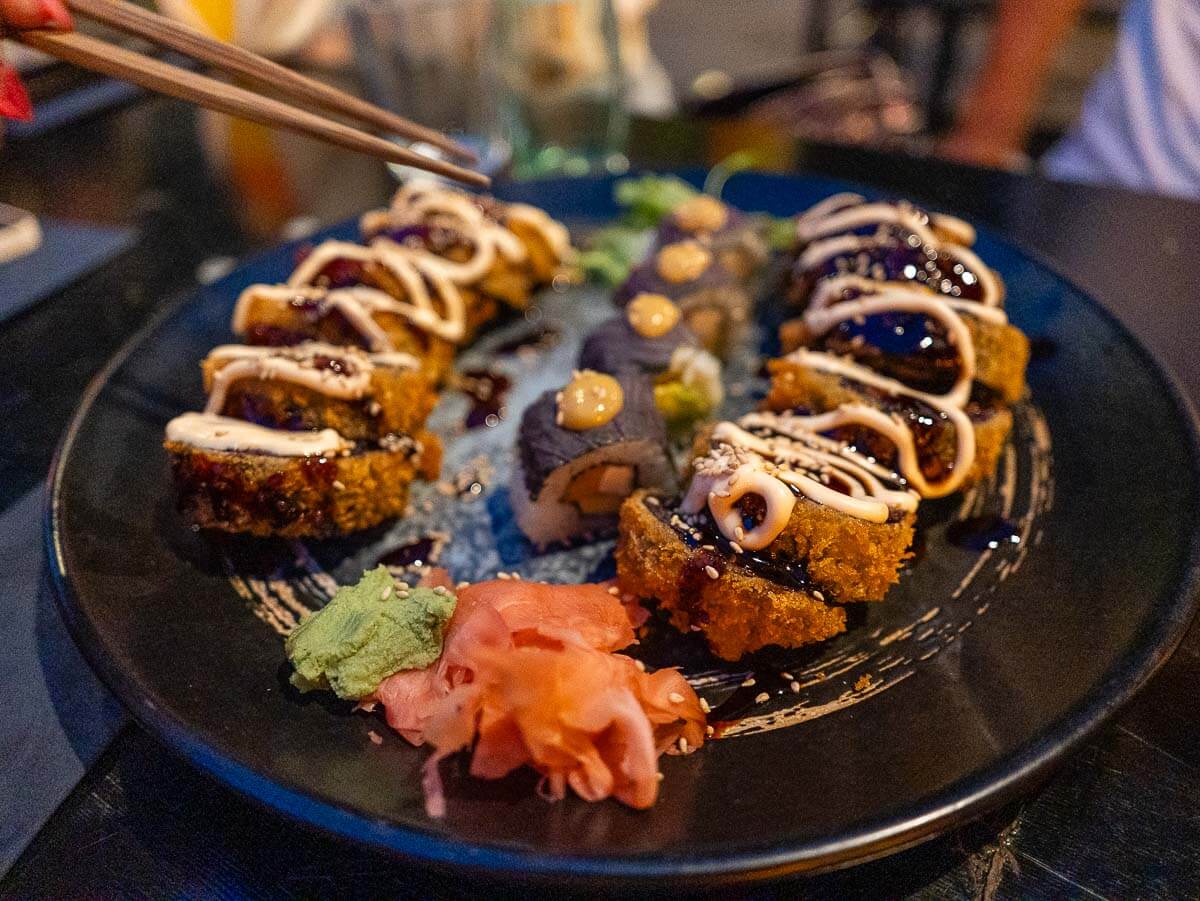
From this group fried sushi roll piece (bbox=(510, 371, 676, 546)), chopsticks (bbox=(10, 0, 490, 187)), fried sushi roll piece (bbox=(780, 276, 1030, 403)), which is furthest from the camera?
fried sushi roll piece (bbox=(780, 276, 1030, 403))

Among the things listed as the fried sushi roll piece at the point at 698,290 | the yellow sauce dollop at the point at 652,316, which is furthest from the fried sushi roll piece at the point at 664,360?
the fried sushi roll piece at the point at 698,290

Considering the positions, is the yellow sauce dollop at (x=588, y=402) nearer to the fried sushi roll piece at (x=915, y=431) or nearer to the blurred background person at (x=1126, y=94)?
the fried sushi roll piece at (x=915, y=431)

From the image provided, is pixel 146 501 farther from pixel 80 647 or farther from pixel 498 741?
pixel 498 741

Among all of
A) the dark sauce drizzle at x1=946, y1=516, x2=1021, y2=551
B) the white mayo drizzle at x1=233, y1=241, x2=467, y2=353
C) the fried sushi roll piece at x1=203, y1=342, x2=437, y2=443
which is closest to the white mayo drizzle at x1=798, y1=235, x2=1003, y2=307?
the dark sauce drizzle at x1=946, y1=516, x2=1021, y2=551

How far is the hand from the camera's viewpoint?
5.87 ft

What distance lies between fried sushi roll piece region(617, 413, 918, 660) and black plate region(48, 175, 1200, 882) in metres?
0.13

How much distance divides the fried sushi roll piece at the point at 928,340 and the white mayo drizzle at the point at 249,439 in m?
1.57

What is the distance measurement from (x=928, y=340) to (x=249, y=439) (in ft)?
6.50

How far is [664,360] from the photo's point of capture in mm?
2756

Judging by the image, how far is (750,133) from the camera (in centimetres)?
445

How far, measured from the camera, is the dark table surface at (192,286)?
161 cm

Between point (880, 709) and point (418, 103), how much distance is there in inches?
162

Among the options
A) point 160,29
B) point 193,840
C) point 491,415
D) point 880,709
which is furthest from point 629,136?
point 193,840

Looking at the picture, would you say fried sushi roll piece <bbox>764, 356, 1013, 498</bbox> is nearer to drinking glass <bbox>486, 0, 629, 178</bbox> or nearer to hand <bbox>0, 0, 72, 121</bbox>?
hand <bbox>0, 0, 72, 121</bbox>
